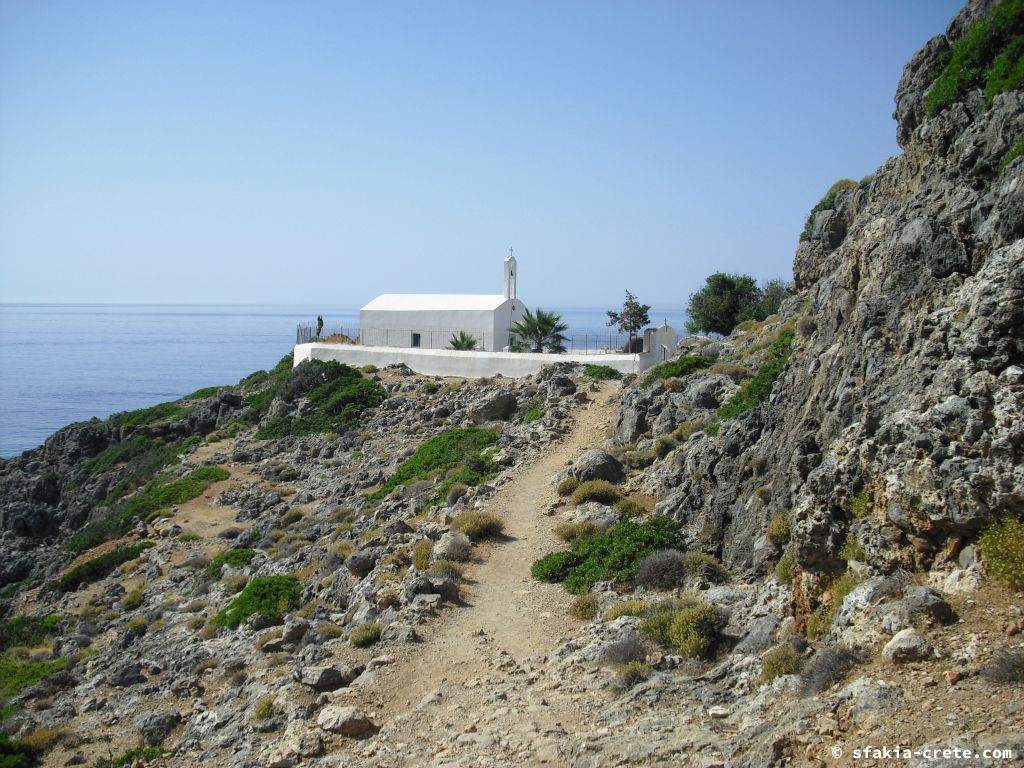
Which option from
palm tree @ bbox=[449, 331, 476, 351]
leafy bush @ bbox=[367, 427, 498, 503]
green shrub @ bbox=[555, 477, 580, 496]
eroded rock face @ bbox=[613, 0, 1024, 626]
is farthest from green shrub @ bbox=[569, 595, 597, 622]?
palm tree @ bbox=[449, 331, 476, 351]

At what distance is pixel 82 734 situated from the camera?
15.7 metres

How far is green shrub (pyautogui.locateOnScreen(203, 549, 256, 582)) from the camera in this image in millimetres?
24438

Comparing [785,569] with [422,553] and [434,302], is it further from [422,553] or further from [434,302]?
[434,302]

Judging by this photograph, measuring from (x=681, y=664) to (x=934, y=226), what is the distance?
6963 millimetres

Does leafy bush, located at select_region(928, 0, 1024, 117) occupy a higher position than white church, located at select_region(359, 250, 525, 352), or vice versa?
leafy bush, located at select_region(928, 0, 1024, 117)

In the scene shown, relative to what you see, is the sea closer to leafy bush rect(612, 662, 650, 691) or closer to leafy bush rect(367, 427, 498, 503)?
leafy bush rect(367, 427, 498, 503)

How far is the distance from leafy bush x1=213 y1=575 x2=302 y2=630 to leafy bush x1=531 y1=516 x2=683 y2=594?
6.04 m

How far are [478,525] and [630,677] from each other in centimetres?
821

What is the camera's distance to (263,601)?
62.9ft

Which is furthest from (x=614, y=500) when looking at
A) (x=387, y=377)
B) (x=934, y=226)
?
(x=387, y=377)

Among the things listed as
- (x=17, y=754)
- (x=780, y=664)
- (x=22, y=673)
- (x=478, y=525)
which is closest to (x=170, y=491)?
(x=22, y=673)

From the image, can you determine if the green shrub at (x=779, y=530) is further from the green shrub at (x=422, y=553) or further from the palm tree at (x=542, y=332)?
the palm tree at (x=542, y=332)

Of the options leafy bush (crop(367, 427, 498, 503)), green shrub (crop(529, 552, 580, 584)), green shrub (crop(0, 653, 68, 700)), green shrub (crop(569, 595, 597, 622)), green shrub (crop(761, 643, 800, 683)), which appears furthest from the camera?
leafy bush (crop(367, 427, 498, 503))

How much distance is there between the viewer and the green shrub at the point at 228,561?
2444 centimetres
